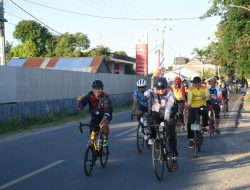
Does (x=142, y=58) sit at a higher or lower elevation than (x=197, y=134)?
higher

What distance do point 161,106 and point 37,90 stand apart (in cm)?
1519

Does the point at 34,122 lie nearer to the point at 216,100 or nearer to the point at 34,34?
the point at 216,100

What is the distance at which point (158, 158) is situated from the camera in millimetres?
7879

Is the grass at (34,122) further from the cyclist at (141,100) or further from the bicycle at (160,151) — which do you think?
the bicycle at (160,151)

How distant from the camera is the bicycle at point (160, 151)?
774 cm

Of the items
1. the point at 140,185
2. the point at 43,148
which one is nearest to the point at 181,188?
the point at 140,185

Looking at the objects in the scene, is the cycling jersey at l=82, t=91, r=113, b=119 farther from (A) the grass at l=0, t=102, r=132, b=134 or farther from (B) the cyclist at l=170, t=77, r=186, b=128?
(A) the grass at l=0, t=102, r=132, b=134

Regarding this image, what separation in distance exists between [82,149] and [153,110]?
3653mm

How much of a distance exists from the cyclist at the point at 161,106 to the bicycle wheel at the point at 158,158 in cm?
44

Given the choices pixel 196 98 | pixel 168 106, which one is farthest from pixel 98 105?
pixel 196 98

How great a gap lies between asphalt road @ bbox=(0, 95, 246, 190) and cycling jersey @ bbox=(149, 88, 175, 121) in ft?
3.94

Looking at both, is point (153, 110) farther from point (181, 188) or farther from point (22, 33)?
point (22, 33)

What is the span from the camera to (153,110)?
8.45 metres

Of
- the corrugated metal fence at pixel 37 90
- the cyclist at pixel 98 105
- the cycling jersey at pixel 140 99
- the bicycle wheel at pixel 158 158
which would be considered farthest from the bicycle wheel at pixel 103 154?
the corrugated metal fence at pixel 37 90
